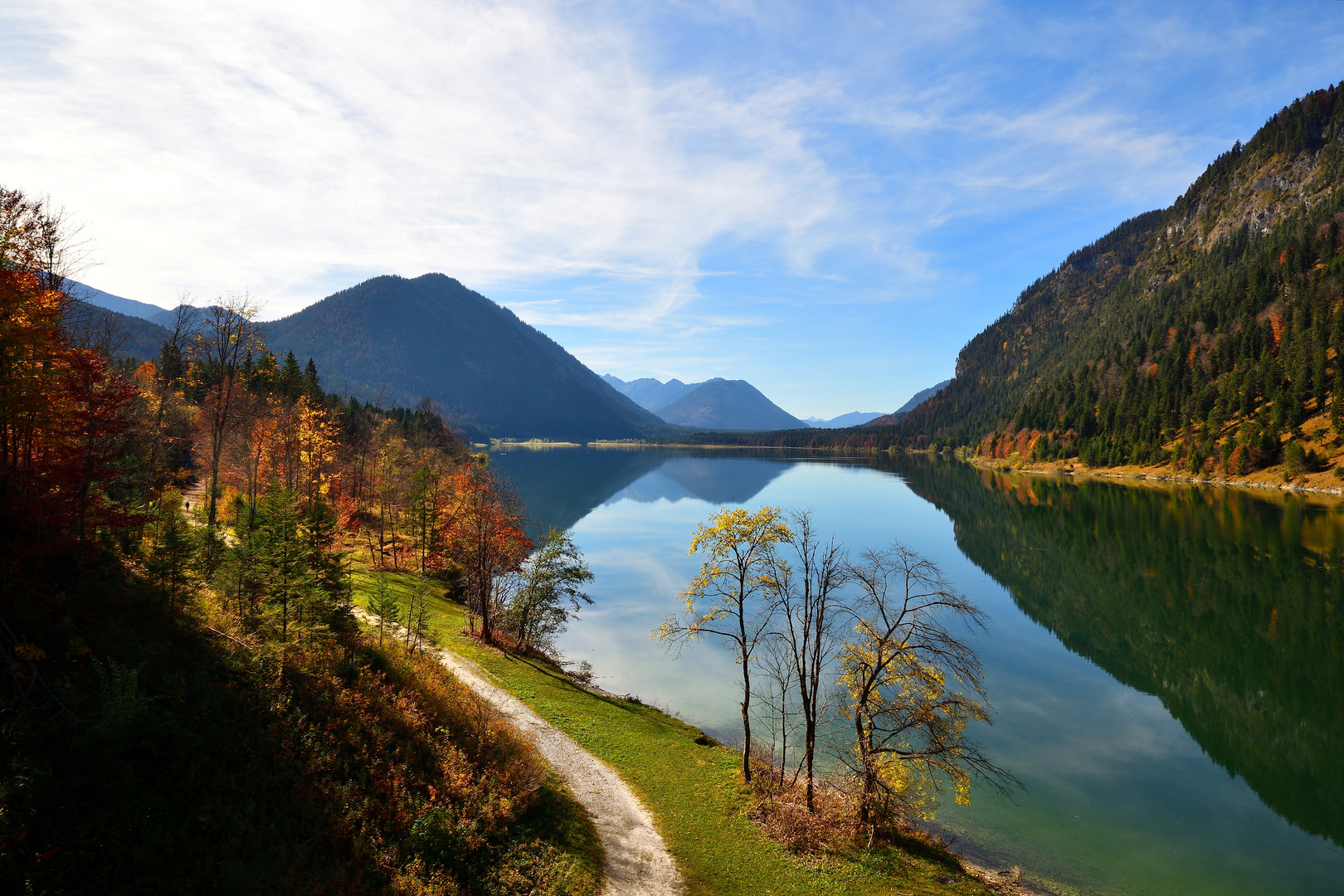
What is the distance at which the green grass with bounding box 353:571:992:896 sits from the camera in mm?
15789

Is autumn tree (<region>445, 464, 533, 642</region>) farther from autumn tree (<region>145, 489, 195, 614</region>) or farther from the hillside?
the hillside

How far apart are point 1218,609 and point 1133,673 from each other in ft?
53.3

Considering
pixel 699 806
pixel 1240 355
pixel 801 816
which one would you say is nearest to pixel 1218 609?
pixel 801 816

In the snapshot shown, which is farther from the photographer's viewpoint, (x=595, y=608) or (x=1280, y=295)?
(x=1280, y=295)

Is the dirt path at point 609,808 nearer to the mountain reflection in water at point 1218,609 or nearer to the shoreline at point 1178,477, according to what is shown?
the mountain reflection in water at point 1218,609

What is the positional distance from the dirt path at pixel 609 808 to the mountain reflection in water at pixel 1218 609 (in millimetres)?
24981

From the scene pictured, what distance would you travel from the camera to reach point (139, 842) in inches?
379

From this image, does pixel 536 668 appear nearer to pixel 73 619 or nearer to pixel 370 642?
pixel 370 642

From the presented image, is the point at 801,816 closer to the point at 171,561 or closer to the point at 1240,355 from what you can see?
the point at 171,561

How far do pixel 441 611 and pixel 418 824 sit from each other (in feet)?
97.8

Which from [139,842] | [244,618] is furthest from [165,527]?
[139,842]

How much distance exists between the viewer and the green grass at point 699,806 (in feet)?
51.8

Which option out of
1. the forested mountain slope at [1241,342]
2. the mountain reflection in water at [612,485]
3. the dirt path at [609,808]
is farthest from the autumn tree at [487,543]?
the forested mountain slope at [1241,342]

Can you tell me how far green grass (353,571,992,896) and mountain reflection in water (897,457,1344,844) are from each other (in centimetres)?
1827
